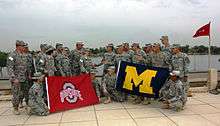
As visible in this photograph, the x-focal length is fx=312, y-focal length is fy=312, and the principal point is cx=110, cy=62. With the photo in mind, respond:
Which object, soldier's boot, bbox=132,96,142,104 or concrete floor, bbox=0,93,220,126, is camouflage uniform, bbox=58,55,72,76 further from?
soldier's boot, bbox=132,96,142,104

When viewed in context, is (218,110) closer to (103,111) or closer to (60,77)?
(103,111)

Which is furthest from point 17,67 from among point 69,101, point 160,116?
point 160,116

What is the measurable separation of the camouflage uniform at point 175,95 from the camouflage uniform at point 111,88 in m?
1.45

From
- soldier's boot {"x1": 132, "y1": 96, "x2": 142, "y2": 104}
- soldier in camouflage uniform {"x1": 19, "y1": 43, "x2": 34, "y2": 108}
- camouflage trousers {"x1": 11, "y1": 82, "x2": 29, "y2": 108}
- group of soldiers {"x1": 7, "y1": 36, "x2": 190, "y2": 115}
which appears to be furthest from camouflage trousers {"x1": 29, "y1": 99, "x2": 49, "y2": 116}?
soldier's boot {"x1": 132, "y1": 96, "x2": 142, "y2": 104}

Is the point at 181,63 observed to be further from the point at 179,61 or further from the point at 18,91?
the point at 18,91

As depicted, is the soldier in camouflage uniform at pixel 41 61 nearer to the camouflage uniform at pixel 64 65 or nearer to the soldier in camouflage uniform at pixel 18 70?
the soldier in camouflage uniform at pixel 18 70

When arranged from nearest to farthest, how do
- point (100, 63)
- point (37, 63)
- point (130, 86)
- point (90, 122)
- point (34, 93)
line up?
point (90, 122) → point (34, 93) → point (37, 63) → point (130, 86) → point (100, 63)

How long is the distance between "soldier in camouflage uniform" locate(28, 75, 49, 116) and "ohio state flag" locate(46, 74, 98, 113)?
0.18 m

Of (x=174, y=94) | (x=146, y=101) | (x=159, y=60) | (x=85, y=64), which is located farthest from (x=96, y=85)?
(x=174, y=94)

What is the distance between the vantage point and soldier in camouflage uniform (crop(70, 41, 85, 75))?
28.1ft

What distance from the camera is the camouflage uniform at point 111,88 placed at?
27.5 ft

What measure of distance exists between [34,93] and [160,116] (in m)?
2.87

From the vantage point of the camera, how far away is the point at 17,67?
740 centimetres

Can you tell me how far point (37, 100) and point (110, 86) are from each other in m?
2.14
